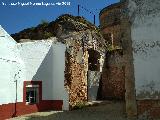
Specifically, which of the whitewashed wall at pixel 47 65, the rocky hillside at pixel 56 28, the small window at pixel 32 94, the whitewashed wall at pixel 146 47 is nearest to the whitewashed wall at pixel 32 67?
the whitewashed wall at pixel 47 65

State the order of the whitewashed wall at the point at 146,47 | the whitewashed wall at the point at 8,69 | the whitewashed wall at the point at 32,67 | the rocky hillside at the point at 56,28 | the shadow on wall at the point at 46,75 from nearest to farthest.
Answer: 1. the whitewashed wall at the point at 146,47
2. the whitewashed wall at the point at 8,69
3. the whitewashed wall at the point at 32,67
4. the shadow on wall at the point at 46,75
5. the rocky hillside at the point at 56,28

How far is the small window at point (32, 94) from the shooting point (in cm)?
1717

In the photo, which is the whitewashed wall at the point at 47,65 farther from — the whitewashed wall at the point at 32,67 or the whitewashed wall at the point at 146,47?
the whitewashed wall at the point at 146,47

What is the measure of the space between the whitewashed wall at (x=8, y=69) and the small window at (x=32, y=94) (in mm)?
946

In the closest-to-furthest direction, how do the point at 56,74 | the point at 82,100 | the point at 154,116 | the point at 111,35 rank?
the point at 154,116, the point at 56,74, the point at 82,100, the point at 111,35

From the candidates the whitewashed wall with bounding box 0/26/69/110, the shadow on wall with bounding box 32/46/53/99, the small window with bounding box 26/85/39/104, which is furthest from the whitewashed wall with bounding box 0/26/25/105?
the shadow on wall with bounding box 32/46/53/99

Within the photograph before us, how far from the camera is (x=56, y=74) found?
727 inches

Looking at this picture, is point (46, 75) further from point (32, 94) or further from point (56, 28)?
point (56, 28)

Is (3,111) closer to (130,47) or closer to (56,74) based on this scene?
(56,74)

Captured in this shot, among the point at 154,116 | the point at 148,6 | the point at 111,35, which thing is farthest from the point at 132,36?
the point at 111,35

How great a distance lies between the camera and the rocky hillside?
952 inches

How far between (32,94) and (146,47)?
784 cm

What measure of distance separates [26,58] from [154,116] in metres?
8.44

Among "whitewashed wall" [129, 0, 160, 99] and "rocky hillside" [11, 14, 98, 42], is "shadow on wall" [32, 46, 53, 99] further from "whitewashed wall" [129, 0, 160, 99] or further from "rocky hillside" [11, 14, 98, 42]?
"whitewashed wall" [129, 0, 160, 99]
